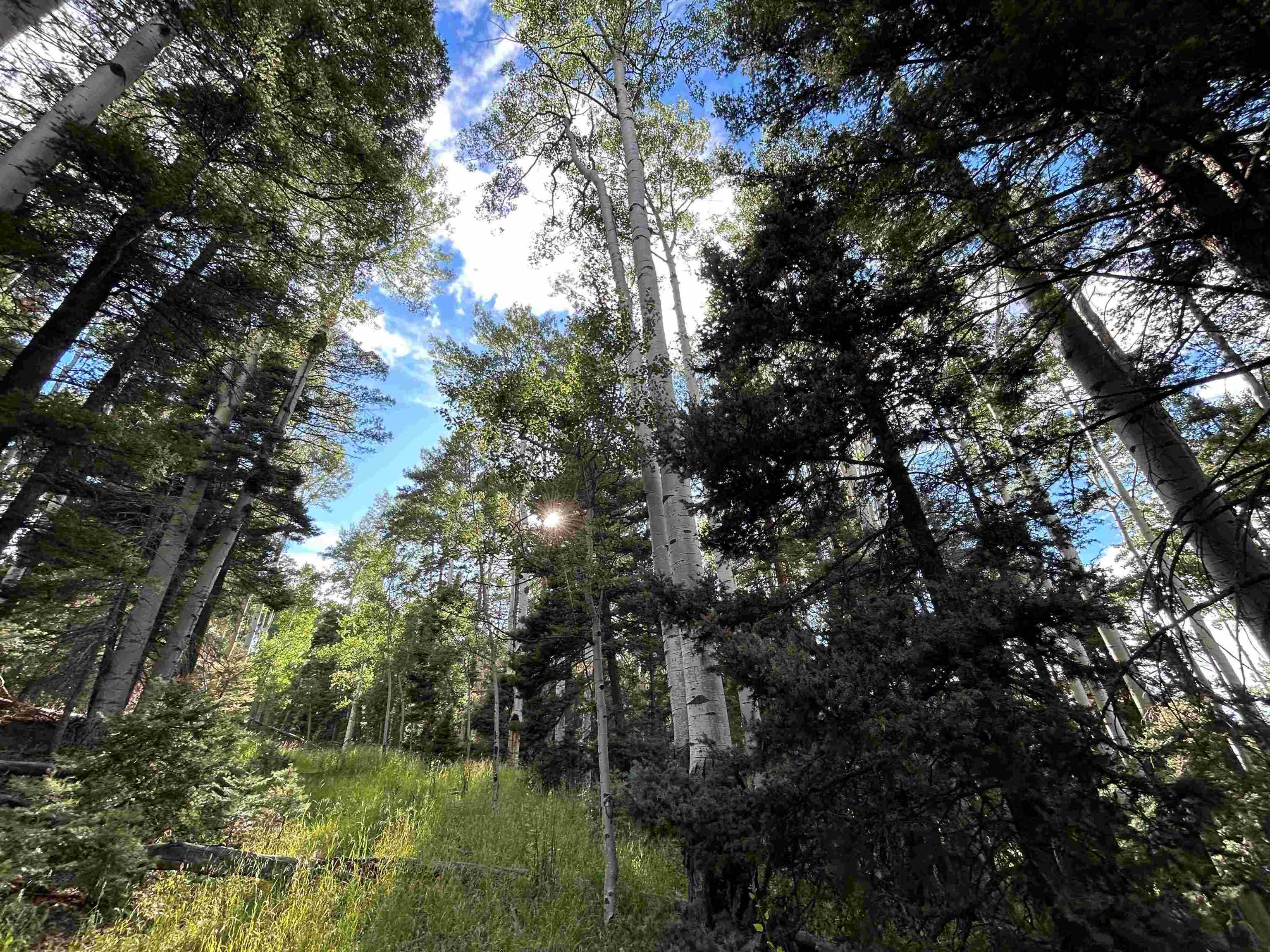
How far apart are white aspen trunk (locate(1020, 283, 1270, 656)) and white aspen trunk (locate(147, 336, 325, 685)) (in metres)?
9.92

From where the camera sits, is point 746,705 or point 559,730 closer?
point 746,705

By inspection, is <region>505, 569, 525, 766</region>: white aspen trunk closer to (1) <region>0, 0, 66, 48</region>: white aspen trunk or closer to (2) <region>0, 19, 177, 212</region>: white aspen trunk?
(2) <region>0, 19, 177, 212</region>: white aspen trunk

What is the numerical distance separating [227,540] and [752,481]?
9895 millimetres

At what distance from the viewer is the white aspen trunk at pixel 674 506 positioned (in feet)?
14.0

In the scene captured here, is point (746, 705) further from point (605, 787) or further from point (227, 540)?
point (227, 540)

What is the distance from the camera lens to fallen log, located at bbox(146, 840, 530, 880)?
168 inches

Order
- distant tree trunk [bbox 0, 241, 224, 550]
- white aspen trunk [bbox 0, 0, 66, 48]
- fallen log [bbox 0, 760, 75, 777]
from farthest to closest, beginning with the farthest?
fallen log [bbox 0, 760, 75, 777], distant tree trunk [bbox 0, 241, 224, 550], white aspen trunk [bbox 0, 0, 66, 48]

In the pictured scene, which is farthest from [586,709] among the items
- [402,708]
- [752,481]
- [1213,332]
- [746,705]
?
[1213,332]

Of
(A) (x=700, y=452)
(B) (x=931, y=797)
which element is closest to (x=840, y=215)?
(A) (x=700, y=452)

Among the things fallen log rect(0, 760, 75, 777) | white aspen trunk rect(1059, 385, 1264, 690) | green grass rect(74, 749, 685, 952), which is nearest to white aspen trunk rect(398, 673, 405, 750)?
green grass rect(74, 749, 685, 952)

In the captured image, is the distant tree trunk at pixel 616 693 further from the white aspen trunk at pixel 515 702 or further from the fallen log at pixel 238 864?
the fallen log at pixel 238 864

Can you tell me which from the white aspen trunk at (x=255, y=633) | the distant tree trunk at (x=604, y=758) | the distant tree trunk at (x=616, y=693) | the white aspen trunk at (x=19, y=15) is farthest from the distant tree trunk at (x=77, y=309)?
the white aspen trunk at (x=255, y=633)

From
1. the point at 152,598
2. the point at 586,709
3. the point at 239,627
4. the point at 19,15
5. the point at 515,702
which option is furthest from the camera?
the point at 239,627

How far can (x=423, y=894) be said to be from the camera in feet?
13.7
